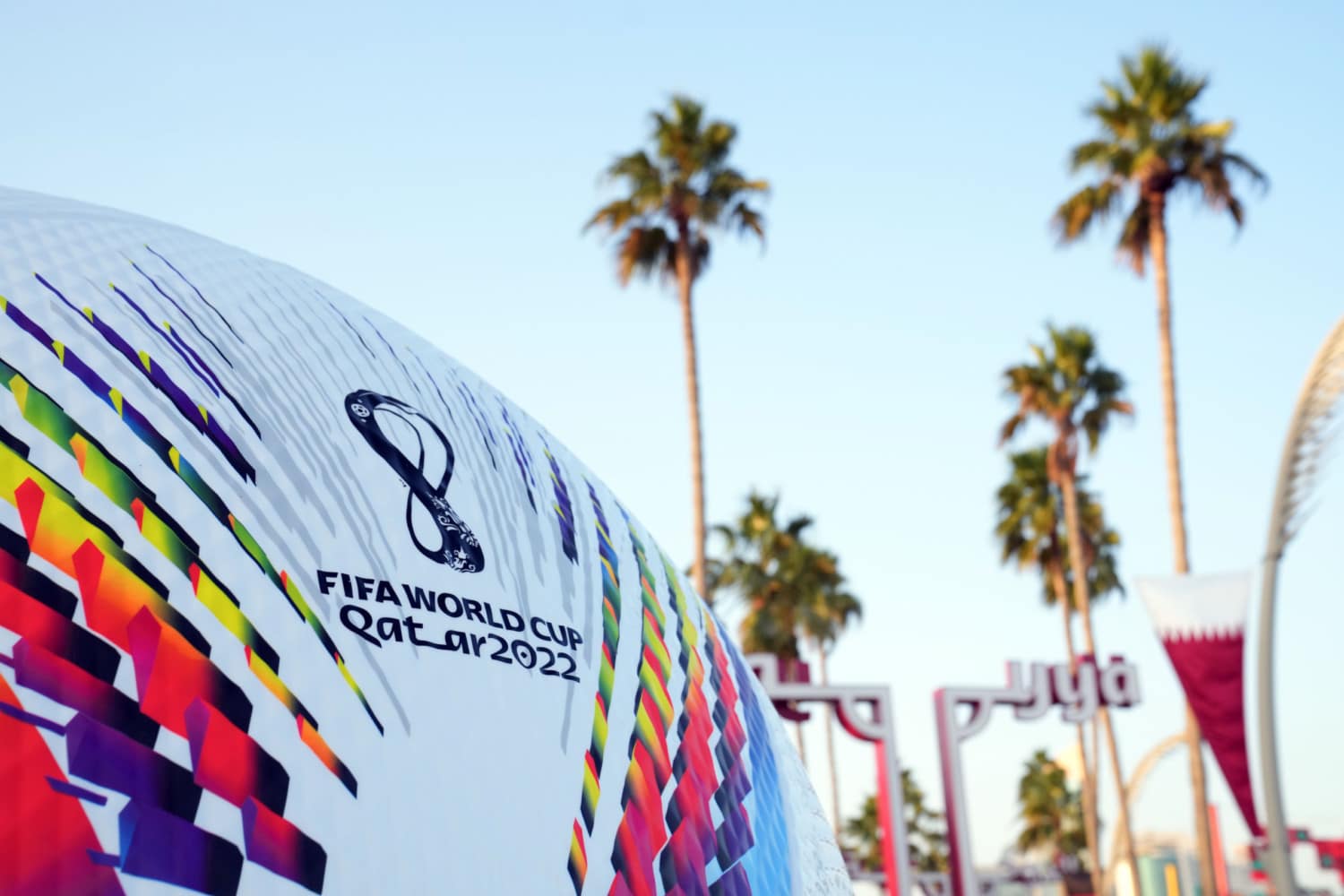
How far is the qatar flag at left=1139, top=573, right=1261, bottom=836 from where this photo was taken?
15.9 meters

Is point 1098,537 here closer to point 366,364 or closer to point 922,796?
point 922,796

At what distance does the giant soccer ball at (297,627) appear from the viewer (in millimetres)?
4094

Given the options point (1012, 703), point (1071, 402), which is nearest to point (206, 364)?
point (1012, 703)

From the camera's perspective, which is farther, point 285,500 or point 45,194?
point 45,194

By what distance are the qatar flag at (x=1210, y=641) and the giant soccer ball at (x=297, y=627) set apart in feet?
35.1

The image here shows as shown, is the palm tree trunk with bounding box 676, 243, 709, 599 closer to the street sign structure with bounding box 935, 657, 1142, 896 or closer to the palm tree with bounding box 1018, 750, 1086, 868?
the street sign structure with bounding box 935, 657, 1142, 896

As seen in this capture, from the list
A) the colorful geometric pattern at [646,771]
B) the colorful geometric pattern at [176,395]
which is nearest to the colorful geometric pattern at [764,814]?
the colorful geometric pattern at [646,771]

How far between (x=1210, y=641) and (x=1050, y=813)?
51.4m

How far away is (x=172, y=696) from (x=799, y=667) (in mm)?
15993

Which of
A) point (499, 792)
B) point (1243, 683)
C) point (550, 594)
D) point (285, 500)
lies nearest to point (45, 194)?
point (285, 500)

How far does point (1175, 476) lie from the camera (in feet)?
79.6

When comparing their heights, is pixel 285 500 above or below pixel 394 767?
above

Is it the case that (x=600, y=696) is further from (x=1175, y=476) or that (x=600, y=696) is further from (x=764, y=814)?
(x=1175, y=476)

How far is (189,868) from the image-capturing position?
13.2 feet
